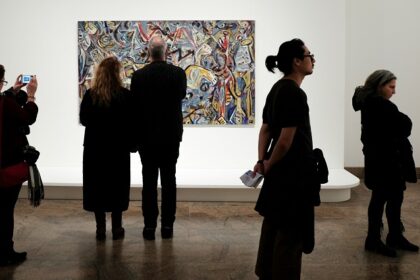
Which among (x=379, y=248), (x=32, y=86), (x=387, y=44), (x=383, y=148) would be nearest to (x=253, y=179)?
(x=383, y=148)

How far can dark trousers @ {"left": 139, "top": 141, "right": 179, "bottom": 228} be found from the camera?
5070 mm

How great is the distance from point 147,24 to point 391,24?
3.40 metres

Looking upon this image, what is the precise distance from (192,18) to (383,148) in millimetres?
3520

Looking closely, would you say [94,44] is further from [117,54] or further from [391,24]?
[391,24]

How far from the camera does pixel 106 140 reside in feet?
16.4

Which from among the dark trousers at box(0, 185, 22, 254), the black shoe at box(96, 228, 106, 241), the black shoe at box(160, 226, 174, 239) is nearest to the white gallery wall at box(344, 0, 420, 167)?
the black shoe at box(160, 226, 174, 239)

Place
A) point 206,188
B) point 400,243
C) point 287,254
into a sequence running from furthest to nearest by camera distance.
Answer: point 206,188 < point 400,243 < point 287,254

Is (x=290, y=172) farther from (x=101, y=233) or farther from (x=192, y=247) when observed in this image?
(x=101, y=233)

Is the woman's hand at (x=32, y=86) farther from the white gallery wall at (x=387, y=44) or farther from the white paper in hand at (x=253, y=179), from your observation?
the white gallery wall at (x=387, y=44)

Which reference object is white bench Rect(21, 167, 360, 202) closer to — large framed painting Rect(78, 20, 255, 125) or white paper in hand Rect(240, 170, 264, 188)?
large framed painting Rect(78, 20, 255, 125)

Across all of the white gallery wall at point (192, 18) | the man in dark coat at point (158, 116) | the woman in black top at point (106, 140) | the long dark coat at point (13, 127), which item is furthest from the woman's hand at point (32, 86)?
the white gallery wall at point (192, 18)

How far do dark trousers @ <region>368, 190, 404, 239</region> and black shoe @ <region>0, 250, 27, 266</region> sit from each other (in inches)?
111

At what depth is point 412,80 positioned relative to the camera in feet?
26.9

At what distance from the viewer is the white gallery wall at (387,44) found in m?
8.07
